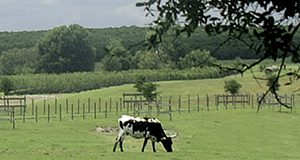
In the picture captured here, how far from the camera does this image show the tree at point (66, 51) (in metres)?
140

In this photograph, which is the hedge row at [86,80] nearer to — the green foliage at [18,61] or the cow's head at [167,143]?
the green foliage at [18,61]

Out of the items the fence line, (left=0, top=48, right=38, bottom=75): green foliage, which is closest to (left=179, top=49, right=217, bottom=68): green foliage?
the fence line

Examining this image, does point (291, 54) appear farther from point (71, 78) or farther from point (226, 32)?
point (71, 78)

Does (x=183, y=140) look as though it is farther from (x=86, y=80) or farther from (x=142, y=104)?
(x=86, y=80)

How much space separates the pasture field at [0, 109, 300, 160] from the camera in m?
27.5

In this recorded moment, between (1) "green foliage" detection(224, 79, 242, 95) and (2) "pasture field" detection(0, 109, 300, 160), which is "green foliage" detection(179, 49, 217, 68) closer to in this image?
(2) "pasture field" detection(0, 109, 300, 160)

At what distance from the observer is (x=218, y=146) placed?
33.8m

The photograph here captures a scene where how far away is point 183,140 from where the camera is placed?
3531 cm

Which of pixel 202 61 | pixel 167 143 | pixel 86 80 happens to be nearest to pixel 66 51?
pixel 86 80

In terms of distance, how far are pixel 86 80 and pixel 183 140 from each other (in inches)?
2788

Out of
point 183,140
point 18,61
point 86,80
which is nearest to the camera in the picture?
point 183,140

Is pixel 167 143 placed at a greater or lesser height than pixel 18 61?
lesser

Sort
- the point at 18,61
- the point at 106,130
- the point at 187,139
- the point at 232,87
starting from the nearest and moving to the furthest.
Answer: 1. the point at 187,139
2. the point at 106,130
3. the point at 232,87
4. the point at 18,61

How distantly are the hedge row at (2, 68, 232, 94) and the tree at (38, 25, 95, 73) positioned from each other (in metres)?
31.8
